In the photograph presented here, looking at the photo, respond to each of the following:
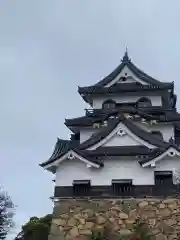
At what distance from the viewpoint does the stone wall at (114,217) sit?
46.8ft

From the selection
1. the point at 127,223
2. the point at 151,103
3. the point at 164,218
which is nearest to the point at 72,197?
the point at 127,223

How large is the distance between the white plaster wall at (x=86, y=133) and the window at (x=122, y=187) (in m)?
2.97

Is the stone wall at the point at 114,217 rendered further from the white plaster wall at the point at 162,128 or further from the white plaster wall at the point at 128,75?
the white plaster wall at the point at 128,75

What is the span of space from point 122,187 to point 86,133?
3.42m

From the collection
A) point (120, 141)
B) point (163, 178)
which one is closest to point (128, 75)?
point (120, 141)

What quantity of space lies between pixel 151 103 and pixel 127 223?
5.96m

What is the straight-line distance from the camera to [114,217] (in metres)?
14.6

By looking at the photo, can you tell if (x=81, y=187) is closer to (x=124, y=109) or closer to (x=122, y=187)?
(x=122, y=187)

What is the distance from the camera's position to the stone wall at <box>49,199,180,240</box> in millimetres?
14259

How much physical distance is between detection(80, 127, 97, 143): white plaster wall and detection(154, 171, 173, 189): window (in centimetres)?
368

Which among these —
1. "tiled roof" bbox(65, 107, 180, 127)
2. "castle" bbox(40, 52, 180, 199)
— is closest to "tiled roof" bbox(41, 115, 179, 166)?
"castle" bbox(40, 52, 180, 199)

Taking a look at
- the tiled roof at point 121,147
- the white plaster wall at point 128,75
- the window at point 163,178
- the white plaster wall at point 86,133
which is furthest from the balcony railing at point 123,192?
the white plaster wall at point 128,75

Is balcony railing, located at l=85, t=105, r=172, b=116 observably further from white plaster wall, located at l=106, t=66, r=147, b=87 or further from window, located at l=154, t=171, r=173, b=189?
window, located at l=154, t=171, r=173, b=189

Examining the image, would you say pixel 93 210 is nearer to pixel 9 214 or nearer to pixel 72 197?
pixel 72 197
